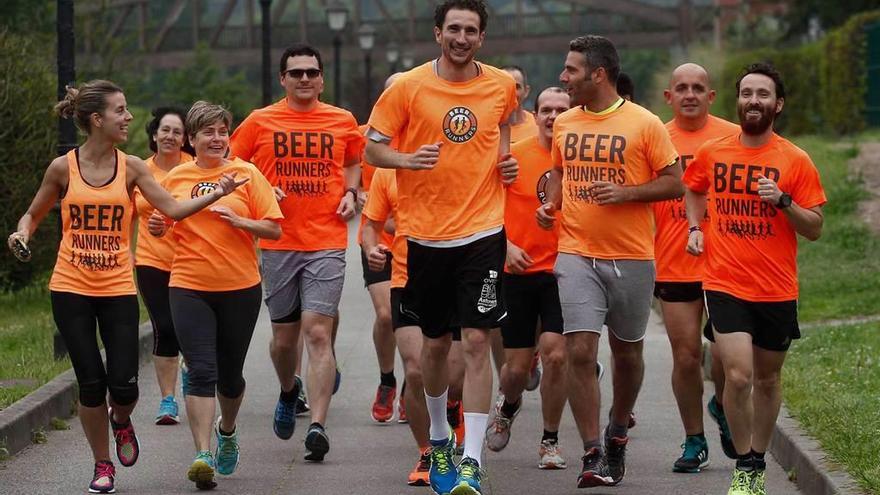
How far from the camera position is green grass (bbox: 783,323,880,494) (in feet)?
29.7

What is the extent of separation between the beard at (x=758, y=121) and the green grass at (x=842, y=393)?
1631 mm

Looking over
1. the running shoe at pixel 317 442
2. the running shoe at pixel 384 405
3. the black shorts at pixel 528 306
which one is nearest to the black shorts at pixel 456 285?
the black shorts at pixel 528 306

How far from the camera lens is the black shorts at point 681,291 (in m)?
9.80

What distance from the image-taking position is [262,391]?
13.4 m

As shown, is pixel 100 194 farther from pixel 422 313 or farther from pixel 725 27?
pixel 725 27

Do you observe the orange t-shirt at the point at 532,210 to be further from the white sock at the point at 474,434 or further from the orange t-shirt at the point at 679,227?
the white sock at the point at 474,434

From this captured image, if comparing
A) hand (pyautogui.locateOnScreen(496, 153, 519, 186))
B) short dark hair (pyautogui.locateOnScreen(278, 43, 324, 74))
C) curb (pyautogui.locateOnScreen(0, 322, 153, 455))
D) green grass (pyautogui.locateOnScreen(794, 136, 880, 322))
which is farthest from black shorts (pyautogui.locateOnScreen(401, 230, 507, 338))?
green grass (pyautogui.locateOnScreen(794, 136, 880, 322))

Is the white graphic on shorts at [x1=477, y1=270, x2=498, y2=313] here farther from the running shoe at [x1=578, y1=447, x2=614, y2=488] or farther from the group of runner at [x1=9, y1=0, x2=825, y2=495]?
the running shoe at [x1=578, y1=447, x2=614, y2=488]

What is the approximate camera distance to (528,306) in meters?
10.2

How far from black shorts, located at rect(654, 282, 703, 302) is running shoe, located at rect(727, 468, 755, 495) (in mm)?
1516

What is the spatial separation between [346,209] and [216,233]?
138 centimetres

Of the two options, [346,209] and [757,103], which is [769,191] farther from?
[346,209]

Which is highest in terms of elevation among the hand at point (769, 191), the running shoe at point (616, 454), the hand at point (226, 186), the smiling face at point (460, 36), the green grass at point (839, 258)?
the smiling face at point (460, 36)

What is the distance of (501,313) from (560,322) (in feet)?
→ 3.95
